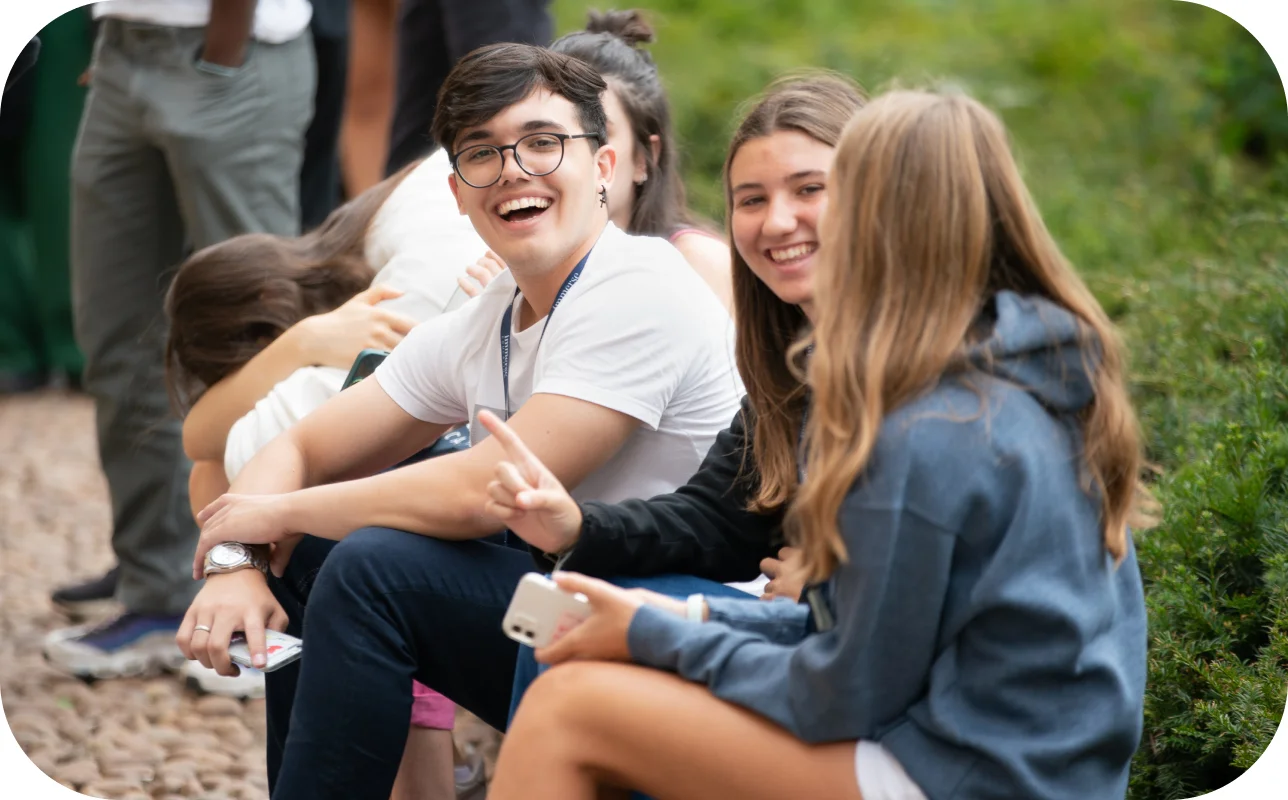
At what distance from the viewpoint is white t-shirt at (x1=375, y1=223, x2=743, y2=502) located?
7.13 feet

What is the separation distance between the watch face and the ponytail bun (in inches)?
58.4

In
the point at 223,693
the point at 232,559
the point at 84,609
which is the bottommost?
the point at 84,609

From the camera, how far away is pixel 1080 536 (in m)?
1.62

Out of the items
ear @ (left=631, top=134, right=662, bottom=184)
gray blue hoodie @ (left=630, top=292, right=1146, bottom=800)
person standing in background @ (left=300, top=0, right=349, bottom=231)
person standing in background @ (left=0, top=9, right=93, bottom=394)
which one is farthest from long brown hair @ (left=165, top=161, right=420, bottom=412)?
person standing in background @ (left=0, top=9, right=93, bottom=394)

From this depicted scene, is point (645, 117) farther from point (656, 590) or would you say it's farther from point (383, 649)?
point (383, 649)

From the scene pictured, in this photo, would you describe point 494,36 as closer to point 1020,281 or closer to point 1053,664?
point 1020,281

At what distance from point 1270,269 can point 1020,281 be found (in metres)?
2.02

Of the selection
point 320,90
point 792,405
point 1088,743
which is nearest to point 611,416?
point 792,405

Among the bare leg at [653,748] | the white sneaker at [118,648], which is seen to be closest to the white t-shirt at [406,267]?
the white sneaker at [118,648]

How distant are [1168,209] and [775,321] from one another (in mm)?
3617

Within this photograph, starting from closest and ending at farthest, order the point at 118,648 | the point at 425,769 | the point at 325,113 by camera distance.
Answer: the point at 425,769 < the point at 118,648 < the point at 325,113

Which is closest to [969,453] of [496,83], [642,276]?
[642,276]

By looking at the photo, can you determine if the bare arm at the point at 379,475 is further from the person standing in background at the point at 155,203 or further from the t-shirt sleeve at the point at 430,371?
the person standing in background at the point at 155,203

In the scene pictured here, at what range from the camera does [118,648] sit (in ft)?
11.8
